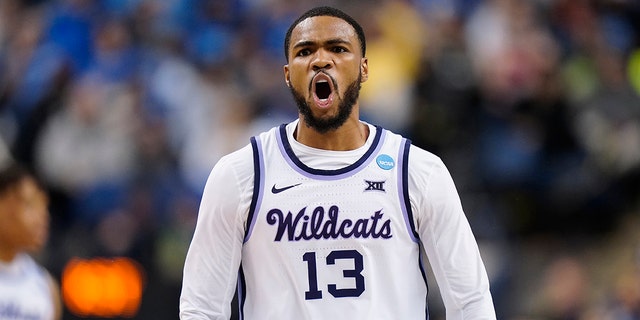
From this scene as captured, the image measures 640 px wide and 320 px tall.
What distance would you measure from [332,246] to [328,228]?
0.08m

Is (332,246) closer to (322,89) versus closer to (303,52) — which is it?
(322,89)

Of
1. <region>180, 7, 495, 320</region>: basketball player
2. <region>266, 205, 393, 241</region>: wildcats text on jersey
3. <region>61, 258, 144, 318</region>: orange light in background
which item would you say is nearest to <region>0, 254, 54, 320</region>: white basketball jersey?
<region>61, 258, 144, 318</region>: orange light in background

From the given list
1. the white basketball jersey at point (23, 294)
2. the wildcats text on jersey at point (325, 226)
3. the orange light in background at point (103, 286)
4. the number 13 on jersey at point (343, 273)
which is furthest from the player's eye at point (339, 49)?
the orange light in background at point (103, 286)

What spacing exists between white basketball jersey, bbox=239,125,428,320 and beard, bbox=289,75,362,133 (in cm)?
18

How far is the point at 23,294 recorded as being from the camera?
7.77 metres

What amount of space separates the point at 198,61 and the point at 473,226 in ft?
11.5

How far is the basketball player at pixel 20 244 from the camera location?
7.61m

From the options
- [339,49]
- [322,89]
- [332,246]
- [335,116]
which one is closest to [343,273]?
[332,246]

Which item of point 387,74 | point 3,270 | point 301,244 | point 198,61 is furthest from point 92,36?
point 301,244

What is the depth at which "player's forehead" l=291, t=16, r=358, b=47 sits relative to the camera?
5148mm

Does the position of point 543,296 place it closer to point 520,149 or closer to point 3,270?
point 520,149

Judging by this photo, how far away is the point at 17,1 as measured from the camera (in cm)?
1393

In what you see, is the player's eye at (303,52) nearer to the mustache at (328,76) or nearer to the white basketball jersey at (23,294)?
the mustache at (328,76)

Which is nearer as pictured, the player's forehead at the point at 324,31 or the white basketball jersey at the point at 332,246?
the white basketball jersey at the point at 332,246
